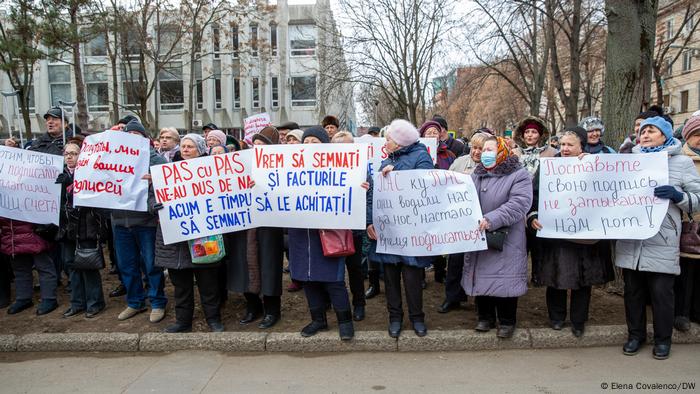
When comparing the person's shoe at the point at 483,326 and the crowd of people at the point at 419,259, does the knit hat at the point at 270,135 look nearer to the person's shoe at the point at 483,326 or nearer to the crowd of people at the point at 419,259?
the crowd of people at the point at 419,259

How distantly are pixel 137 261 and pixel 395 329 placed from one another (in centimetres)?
286

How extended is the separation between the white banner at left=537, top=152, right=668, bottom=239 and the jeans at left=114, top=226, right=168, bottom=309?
12.5 ft

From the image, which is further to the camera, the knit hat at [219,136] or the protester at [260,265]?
the knit hat at [219,136]

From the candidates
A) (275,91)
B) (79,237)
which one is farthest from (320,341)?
(275,91)

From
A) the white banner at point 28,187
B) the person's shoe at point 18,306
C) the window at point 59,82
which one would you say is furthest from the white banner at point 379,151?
the window at point 59,82


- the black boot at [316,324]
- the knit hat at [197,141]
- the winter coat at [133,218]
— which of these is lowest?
the black boot at [316,324]

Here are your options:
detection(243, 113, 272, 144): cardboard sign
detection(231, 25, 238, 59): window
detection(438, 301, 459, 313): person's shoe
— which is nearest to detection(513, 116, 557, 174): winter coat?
detection(438, 301, 459, 313): person's shoe

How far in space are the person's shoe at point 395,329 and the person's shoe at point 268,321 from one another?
47.1 inches

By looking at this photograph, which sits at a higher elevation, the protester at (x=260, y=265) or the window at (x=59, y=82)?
the window at (x=59, y=82)

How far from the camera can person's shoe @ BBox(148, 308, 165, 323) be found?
16.8 feet

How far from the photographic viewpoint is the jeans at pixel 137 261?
519 cm

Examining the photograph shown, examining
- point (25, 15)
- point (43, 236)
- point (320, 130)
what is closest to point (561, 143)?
point (320, 130)

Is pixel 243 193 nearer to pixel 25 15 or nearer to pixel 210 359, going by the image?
pixel 210 359

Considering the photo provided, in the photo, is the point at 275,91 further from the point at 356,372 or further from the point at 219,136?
the point at 356,372
